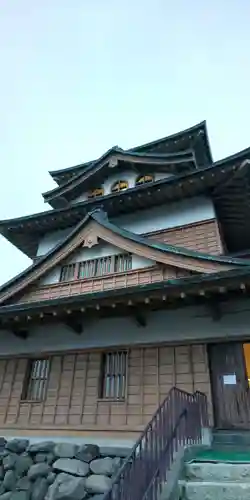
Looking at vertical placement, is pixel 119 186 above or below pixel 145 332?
above

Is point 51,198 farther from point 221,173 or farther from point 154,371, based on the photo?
point 154,371

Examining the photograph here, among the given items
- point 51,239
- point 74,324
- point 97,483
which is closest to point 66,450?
point 97,483

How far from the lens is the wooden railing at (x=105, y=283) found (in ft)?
28.9

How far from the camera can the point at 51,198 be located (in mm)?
15492

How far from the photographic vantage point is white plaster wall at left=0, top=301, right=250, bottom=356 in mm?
7172

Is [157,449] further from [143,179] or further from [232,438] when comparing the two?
[143,179]

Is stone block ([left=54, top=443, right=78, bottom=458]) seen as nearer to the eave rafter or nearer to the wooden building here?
the wooden building

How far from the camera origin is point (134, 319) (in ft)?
26.2

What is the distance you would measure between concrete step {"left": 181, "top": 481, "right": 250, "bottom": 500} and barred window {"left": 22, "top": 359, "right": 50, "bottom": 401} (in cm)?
517

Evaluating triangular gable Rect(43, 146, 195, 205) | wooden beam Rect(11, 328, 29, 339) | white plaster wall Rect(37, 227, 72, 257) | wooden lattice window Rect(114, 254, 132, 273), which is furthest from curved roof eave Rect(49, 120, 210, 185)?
wooden beam Rect(11, 328, 29, 339)

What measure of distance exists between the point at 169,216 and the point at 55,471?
792 cm

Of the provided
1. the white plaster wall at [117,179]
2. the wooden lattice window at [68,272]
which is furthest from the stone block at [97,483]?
the white plaster wall at [117,179]

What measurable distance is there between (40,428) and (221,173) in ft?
27.8

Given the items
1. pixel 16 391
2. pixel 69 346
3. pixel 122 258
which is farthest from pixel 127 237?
pixel 16 391
